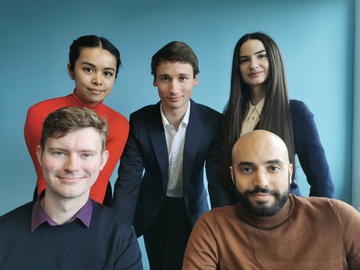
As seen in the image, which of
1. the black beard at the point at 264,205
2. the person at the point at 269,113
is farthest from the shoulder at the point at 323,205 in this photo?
the person at the point at 269,113

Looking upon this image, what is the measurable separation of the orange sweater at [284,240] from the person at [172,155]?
551 millimetres

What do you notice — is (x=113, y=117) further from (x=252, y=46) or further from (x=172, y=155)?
(x=252, y=46)

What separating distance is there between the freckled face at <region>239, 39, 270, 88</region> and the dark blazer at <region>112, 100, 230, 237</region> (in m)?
0.37

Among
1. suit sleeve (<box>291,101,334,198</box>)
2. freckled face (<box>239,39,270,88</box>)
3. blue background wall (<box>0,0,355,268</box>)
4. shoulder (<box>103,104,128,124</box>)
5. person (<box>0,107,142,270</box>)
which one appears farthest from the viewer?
blue background wall (<box>0,0,355,268</box>)

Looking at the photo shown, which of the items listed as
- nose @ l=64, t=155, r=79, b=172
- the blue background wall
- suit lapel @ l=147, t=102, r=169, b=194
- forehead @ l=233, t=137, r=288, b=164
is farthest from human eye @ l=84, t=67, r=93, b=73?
the blue background wall

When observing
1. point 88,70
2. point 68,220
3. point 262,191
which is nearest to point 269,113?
point 262,191

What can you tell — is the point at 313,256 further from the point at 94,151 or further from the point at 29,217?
the point at 29,217

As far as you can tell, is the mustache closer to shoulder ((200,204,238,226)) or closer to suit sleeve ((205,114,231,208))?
shoulder ((200,204,238,226))

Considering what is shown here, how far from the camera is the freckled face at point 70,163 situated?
141 cm

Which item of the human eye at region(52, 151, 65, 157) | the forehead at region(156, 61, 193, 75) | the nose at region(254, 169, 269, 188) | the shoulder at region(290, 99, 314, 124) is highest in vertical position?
the forehead at region(156, 61, 193, 75)

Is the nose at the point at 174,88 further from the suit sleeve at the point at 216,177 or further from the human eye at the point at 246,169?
the human eye at the point at 246,169

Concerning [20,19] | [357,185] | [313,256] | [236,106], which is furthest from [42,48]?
[357,185]

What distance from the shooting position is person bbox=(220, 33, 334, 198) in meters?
1.89

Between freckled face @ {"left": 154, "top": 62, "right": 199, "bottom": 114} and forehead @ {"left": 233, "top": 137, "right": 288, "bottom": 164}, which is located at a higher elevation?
freckled face @ {"left": 154, "top": 62, "right": 199, "bottom": 114}
